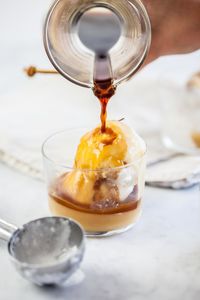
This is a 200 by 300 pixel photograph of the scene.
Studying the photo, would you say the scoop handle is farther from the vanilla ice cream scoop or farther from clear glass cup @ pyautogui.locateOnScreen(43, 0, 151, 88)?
clear glass cup @ pyautogui.locateOnScreen(43, 0, 151, 88)

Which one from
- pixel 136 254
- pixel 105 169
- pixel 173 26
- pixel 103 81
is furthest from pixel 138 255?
pixel 173 26

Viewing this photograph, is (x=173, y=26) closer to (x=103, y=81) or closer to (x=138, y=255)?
(x=103, y=81)

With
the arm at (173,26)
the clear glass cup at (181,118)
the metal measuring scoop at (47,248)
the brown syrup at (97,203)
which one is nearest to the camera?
the metal measuring scoop at (47,248)

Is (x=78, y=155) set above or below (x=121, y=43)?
below

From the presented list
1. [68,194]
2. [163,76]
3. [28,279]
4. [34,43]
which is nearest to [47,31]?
[68,194]

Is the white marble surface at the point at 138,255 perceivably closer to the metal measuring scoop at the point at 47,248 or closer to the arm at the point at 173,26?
the metal measuring scoop at the point at 47,248

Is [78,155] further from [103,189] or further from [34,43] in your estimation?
[34,43]

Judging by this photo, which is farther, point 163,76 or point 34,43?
point 34,43

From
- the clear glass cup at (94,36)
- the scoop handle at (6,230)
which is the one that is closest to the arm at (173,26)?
the clear glass cup at (94,36)
